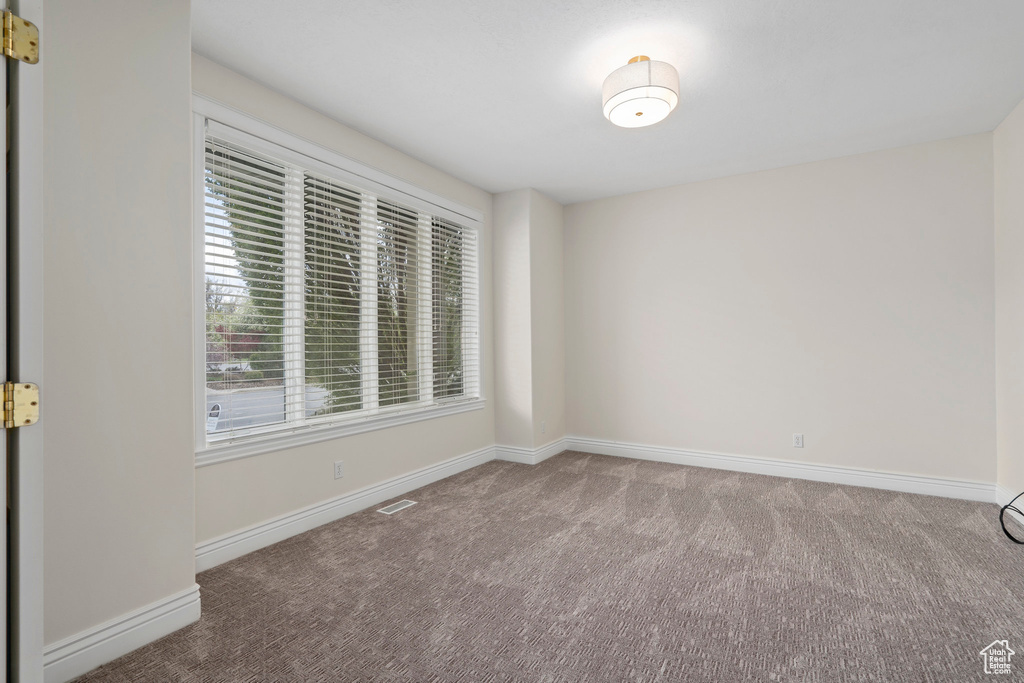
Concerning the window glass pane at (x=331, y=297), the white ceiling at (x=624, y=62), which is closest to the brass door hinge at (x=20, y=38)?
the white ceiling at (x=624, y=62)

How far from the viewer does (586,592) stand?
227cm

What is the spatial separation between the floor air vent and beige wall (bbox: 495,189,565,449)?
151 cm

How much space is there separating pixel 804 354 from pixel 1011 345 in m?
1.23

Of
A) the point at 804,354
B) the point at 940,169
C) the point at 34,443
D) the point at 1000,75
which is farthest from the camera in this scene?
the point at 804,354

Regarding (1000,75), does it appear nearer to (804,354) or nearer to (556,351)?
(804,354)

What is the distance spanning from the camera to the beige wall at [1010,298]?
3113mm

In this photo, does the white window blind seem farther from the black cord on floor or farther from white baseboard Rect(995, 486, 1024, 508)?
white baseboard Rect(995, 486, 1024, 508)

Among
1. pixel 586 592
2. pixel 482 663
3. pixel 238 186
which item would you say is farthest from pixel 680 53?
pixel 482 663

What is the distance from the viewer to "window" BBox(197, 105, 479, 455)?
2660 millimetres

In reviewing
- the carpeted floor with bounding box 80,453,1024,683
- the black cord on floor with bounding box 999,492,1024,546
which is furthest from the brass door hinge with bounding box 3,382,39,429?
the black cord on floor with bounding box 999,492,1024,546

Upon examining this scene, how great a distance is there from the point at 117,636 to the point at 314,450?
138 centimetres

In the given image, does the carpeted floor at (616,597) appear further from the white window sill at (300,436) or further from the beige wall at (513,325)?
the beige wall at (513,325)

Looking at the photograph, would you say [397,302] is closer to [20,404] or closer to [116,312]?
[116,312]

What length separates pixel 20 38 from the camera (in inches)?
41.1
